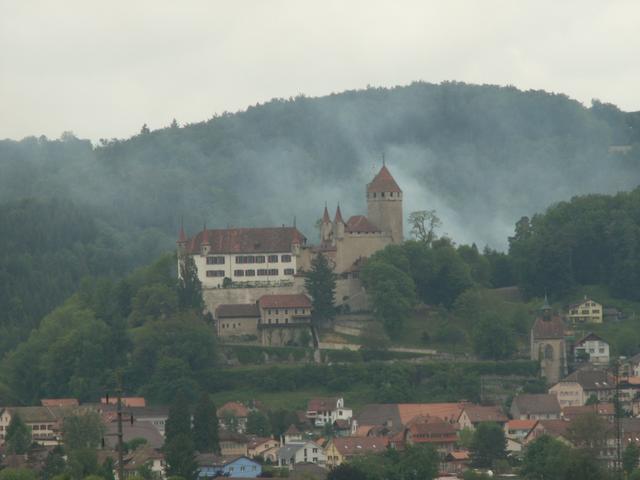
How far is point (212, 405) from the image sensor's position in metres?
110

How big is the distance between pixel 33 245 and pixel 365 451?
291 ft

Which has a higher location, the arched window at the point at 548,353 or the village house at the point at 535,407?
the arched window at the point at 548,353

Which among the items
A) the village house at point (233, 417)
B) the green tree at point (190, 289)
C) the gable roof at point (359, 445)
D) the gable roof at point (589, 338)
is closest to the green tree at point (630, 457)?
the gable roof at point (359, 445)

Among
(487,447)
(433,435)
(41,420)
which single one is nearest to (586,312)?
(433,435)

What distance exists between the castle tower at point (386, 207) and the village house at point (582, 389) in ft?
54.9

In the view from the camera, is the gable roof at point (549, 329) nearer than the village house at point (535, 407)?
No

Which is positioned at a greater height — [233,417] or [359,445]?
[233,417]

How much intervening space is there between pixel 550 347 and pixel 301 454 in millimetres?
22375

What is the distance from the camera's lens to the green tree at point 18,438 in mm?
110812

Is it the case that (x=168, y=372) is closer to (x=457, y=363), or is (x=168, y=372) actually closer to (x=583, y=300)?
(x=457, y=363)

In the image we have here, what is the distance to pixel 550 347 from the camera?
124812mm

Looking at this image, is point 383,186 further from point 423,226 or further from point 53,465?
point 53,465

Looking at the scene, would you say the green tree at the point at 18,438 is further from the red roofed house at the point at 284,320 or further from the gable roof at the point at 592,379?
the gable roof at the point at 592,379

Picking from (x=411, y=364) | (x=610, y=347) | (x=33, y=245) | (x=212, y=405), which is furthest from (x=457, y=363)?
(x=33, y=245)
